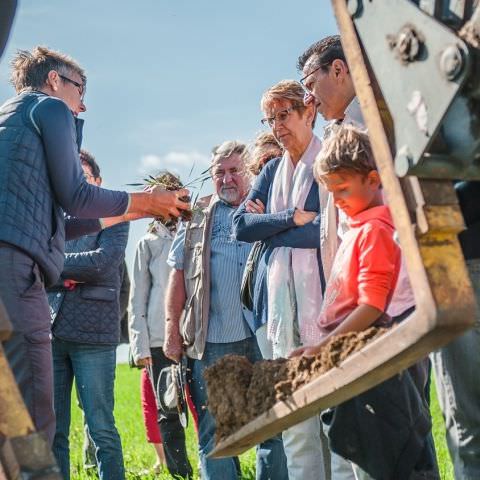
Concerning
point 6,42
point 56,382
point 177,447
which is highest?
point 6,42

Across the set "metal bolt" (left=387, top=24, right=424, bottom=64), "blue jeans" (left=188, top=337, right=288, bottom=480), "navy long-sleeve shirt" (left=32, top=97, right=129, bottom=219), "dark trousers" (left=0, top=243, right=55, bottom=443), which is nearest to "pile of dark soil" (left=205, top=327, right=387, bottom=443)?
"metal bolt" (left=387, top=24, right=424, bottom=64)

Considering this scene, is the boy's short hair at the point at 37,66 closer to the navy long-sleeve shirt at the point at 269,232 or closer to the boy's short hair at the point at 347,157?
the navy long-sleeve shirt at the point at 269,232

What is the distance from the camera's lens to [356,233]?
12.4 feet

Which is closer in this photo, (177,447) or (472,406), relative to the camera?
(472,406)

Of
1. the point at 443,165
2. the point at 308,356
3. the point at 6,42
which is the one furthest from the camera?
the point at 6,42

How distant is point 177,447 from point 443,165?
5.59 m

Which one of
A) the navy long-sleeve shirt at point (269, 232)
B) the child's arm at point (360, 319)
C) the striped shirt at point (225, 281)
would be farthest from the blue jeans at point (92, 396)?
the child's arm at point (360, 319)

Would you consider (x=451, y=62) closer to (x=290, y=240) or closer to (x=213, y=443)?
(x=290, y=240)

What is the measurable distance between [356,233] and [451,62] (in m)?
1.55

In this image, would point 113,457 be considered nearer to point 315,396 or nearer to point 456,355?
point 456,355

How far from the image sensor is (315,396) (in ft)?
9.07

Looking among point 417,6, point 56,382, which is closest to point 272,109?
point 56,382

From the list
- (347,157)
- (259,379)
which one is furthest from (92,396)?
(259,379)

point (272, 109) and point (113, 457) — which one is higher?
point (272, 109)
